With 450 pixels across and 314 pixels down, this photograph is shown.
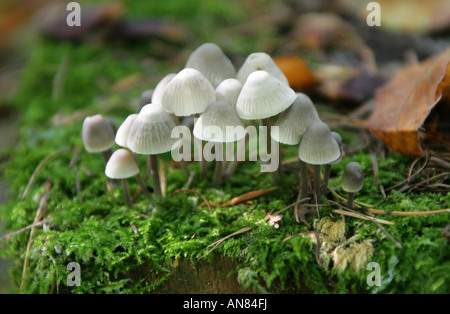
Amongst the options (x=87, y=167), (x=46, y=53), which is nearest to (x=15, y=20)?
(x=46, y=53)

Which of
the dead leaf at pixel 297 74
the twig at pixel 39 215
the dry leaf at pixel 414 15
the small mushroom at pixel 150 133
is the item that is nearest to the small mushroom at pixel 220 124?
the small mushroom at pixel 150 133

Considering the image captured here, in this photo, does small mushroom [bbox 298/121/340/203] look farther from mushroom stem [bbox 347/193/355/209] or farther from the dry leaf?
the dry leaf

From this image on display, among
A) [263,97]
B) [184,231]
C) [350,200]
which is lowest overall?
[184,231]

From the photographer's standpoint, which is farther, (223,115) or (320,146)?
(223,115)

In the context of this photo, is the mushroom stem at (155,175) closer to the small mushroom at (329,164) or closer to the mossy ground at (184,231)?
the mossy ground at (184,231)

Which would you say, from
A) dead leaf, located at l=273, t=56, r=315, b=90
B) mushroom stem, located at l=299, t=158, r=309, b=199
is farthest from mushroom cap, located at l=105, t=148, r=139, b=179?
dead leaf, located at l=273, t=56, r=315, b=90

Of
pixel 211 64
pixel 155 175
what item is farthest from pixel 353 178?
pixel 155 175

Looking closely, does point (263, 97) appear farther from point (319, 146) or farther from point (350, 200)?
point (350, 200)

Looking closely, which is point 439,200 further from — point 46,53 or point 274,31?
point 46,53
